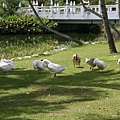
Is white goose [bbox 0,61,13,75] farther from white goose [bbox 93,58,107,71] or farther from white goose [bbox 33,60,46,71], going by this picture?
white goose [bbox 93,58,107,71]

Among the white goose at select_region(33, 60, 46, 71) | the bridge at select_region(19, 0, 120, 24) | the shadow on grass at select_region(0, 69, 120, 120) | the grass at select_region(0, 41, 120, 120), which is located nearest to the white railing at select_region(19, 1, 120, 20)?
the bridge at select_region(19, 0, 120, 24)

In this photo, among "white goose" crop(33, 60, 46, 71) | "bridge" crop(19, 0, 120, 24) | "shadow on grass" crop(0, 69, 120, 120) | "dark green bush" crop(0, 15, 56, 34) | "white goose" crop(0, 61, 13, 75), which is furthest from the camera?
"dark green bush" crop(0, 15, 56, 34)

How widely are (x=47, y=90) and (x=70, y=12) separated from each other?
29.4 metres

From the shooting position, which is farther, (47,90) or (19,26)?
(19,26)

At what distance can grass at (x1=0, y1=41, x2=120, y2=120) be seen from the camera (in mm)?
7402

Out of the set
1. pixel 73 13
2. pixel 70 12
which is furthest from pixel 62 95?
pixel 70 12

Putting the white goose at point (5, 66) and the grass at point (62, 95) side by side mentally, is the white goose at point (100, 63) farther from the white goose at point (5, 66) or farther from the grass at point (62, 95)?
the white goose at point (5, 66)

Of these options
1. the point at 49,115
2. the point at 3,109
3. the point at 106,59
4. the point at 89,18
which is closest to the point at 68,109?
the point at 49,115

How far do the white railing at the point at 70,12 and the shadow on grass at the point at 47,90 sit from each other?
24.6m

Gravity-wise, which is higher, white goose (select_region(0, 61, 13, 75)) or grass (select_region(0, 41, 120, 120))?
white goose (select_region(0, 61, 13, 75))

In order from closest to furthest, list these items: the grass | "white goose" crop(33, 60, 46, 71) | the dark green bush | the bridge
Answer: the grass < "white goose" crop(33, 60, 46, 71) < the bridge < the dark green bush

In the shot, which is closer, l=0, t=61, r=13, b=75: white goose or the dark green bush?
l=0, t=61, r=13, b=75: white goose

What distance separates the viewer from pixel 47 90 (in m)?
9.75

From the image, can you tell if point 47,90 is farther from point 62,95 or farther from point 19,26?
point 19,26
